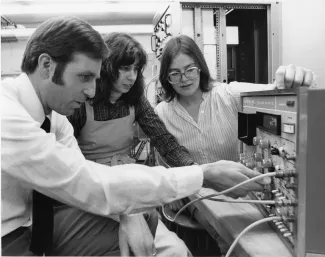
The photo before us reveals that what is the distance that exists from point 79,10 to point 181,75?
9.37 ft

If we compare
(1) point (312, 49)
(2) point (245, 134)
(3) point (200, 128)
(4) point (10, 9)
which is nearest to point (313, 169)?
(2) point (245, 134)

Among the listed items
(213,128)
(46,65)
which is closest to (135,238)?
(46,65)

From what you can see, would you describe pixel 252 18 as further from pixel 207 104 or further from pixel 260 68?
pixel 207 104

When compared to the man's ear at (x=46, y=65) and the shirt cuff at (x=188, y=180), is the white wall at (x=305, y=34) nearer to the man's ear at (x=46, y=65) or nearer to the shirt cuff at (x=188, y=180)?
the shirt cuff at (x=188, y=180)

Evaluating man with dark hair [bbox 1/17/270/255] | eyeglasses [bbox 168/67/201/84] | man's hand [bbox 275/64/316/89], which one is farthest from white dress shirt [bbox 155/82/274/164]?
man with dark hair [bbox 1/17/270/255]

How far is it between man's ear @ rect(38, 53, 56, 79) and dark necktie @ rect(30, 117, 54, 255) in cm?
36

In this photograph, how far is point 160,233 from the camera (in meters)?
1.07

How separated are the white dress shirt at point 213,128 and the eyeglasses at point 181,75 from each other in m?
0.14

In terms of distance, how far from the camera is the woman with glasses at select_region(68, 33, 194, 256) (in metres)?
1.46

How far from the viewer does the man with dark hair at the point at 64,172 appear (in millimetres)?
682

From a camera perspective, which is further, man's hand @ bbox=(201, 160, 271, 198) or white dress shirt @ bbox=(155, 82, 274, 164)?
white dress shirt @ bbox=(155, 82, 274, 164)

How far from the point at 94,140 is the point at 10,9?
3.25 m

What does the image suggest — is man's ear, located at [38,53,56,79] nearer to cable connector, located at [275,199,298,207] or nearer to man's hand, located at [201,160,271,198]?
man's hand, located at [201,160,271,198]

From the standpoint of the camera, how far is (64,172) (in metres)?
0.68
